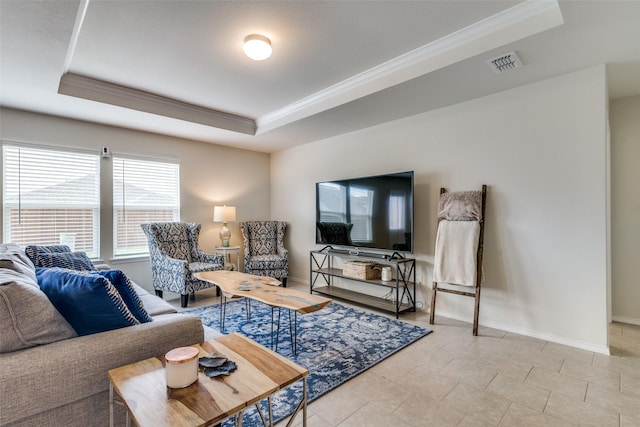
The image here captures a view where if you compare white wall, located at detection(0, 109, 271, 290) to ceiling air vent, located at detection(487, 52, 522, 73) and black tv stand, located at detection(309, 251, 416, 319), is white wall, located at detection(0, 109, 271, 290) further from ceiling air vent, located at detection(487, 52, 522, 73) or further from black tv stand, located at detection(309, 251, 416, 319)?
ceiling air vent, located at detection(487, 52, 522, 73)

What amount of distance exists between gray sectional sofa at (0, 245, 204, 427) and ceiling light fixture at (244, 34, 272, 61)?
81.2 inches

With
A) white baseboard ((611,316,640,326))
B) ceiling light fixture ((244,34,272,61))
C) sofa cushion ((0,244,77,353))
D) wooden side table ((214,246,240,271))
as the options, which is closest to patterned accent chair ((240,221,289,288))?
wooden side table ((214,246,240,271))

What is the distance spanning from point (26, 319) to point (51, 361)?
20 cm

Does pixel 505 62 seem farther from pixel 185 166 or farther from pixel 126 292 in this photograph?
pixel 185 166

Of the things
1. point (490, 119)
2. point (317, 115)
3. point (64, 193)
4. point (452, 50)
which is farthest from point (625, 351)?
point (64, 193)

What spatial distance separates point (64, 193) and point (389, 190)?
13.3 ft

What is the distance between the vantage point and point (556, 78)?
2.80 m

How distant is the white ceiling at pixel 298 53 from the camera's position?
208 cm

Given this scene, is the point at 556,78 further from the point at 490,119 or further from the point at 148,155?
the point at 148,155

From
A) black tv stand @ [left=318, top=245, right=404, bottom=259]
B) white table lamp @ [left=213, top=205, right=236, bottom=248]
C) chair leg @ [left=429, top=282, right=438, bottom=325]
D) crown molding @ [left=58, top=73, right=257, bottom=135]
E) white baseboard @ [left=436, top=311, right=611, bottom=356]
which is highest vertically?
crown molding @ [left=58, top=73, right=257, bottom=135]

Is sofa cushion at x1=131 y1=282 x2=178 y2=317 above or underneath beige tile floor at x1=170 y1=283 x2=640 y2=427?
above

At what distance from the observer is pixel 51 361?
116 cm

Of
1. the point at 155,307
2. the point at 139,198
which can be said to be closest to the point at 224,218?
the point at 139,198

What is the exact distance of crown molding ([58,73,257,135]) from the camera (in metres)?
3.11
